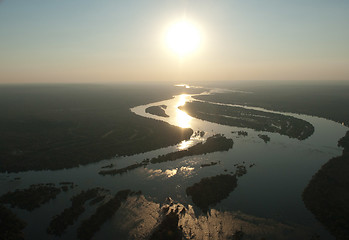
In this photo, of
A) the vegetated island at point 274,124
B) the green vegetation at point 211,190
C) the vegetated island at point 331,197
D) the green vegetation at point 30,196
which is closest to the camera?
the vegetated island at point 331,197

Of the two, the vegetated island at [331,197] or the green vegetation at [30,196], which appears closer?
the vegetated island at [331,197]

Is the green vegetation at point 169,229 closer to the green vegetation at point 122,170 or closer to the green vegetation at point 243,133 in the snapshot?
the green vegetation at point 122,170

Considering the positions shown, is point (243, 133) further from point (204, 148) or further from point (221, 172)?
point (221, 172)

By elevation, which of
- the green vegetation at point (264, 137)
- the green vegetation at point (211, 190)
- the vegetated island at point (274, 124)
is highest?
the green vegetation at point (211, 190)

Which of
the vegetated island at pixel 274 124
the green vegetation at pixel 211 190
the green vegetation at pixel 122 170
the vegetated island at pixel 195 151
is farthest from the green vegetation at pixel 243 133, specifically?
the green vegetation at pixel 122 170

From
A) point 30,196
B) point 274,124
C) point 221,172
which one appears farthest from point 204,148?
point 274,124

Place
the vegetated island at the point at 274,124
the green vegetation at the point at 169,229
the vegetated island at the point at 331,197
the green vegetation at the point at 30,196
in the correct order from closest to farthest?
1. the green vegetation at the point at 169,229
2. the vegetated island at the point at 331,197
3. the green vegetation at the point at 30,196
4. the vegetated island at the point at 274,124

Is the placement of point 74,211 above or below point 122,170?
above
